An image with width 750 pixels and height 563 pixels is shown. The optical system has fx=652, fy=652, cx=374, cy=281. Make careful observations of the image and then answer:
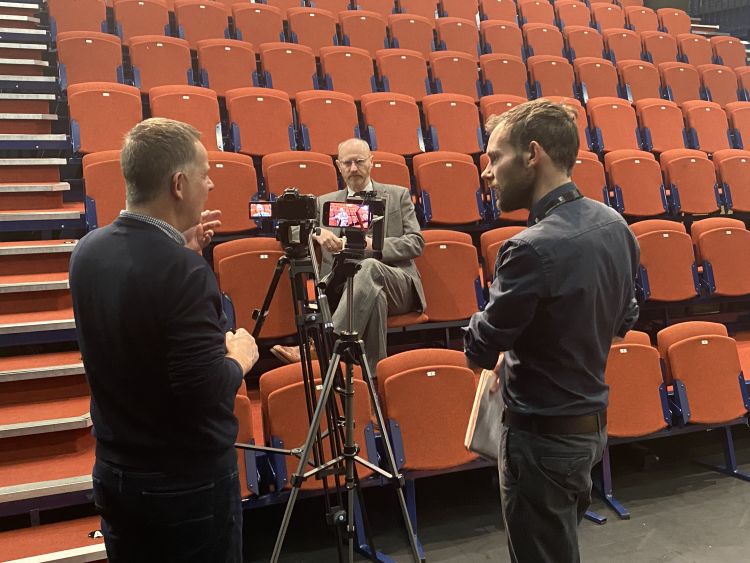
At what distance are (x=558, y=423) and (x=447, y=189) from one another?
1.94m

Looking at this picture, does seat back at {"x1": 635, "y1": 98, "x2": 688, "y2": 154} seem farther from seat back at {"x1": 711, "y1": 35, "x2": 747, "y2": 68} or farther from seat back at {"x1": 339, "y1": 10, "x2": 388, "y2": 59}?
seat back at {"x1": 711, "y1": 35, "x2": 747, "y2": 68}

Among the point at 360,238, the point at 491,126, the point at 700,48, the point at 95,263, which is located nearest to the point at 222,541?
the point at 95,263

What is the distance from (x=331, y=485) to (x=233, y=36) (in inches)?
124

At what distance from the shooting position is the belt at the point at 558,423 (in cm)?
98

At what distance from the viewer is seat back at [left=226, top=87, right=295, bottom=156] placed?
296 centimetres

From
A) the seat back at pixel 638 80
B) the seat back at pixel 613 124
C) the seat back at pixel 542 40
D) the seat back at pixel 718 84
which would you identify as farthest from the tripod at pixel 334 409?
the seat back at pixel 718 84

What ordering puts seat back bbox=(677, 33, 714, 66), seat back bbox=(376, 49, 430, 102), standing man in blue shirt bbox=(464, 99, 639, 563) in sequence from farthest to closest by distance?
seat back bbox=(677, 33, 714, 66) → seat back bbox=(376, 49, 430, 102) → standing man in blue shirt bbox=(464, 99, 639, 563)

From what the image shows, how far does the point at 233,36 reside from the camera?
4016 millimetres

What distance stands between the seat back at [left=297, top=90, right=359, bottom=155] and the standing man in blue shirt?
84.1 inches

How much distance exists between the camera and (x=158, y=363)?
86 cm

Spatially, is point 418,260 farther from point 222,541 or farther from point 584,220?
point 222,541

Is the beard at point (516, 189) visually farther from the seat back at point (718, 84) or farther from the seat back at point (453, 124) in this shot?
the seat back at point (718, 84)

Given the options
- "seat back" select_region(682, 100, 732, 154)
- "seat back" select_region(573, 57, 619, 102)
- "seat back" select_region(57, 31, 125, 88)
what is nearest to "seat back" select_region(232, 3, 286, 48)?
"seat back" select_region(57, 31, 125, 88)

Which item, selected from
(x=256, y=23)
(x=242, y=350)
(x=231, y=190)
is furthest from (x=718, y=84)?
(x=242, y=350)
